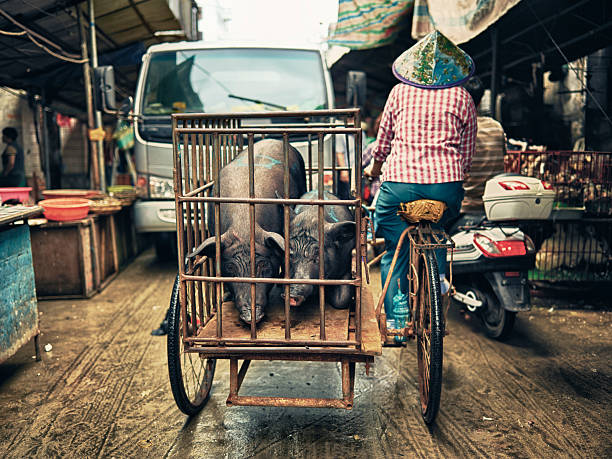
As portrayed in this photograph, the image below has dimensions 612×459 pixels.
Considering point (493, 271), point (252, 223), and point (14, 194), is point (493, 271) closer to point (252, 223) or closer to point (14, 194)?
point (252, 223)

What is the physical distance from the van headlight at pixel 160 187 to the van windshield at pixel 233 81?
82 cm

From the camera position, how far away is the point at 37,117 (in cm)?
1101

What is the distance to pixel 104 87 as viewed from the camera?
5918 millimetres

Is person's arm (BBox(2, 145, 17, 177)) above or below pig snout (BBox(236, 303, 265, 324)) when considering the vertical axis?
above

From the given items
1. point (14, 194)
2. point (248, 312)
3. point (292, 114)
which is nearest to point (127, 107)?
point (14, 194)

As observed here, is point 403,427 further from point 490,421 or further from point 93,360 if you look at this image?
point 93,360

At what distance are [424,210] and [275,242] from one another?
3.69 feet

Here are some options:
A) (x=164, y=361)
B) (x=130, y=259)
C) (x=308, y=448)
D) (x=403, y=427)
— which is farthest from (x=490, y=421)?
(x=130, y=259)

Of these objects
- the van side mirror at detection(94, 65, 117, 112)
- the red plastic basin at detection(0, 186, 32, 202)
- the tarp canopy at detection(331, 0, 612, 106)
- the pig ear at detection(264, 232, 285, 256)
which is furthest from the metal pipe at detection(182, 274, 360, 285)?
the van side mirror at detection(94, 65, 117, 112)

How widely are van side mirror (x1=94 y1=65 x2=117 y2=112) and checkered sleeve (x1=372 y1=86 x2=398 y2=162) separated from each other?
3.87 metres

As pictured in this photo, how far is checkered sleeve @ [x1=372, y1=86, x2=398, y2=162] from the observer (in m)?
3.39

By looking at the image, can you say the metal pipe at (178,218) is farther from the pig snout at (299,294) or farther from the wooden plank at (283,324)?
the pig snout at (299,294)

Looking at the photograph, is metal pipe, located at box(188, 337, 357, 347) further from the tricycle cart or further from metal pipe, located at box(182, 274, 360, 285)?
metal pipe, located at box(182, 274, 360, 285)

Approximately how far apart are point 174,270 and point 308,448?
189 inches
